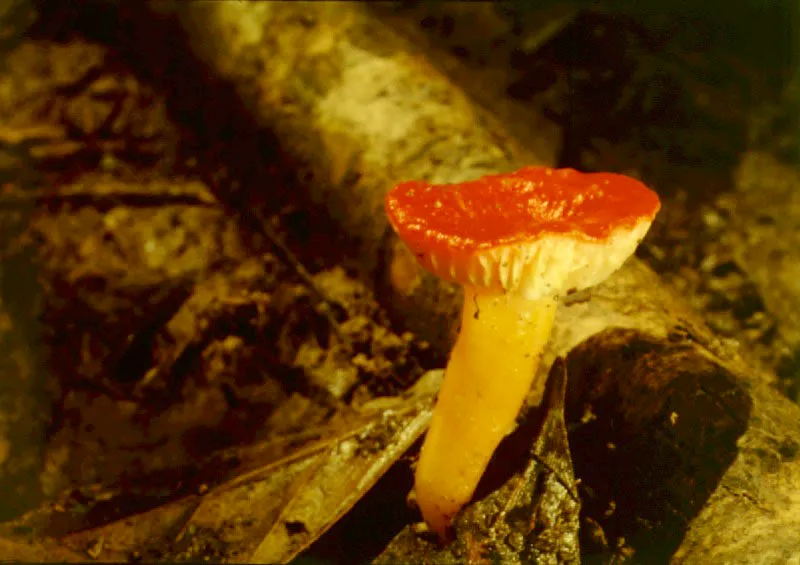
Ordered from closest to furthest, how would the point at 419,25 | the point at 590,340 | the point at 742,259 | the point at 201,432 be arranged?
the point at 590,340, the point at 201,432, the point at 742,259, the point at 419,25

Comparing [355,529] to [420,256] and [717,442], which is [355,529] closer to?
[420,256]

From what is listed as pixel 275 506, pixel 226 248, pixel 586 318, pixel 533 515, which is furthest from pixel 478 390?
pixel 226 248

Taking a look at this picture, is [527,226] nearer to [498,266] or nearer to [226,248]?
[498,266]

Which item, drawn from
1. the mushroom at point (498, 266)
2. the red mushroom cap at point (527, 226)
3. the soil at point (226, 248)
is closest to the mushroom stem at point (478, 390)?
the mushroom at point (498, 266)

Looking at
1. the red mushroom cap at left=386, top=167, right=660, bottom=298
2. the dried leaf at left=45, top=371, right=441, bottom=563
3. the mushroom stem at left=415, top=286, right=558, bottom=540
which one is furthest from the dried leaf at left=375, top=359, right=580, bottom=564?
the red mushroom cap at left=386, top=167, right=660, bottom=298

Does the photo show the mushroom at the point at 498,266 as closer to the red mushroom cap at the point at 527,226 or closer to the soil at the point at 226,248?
the red mushroom cap at the point at 527,226

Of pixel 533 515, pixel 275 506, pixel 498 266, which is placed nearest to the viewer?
pixel 498 266

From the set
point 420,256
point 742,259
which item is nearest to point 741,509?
point 420,256
